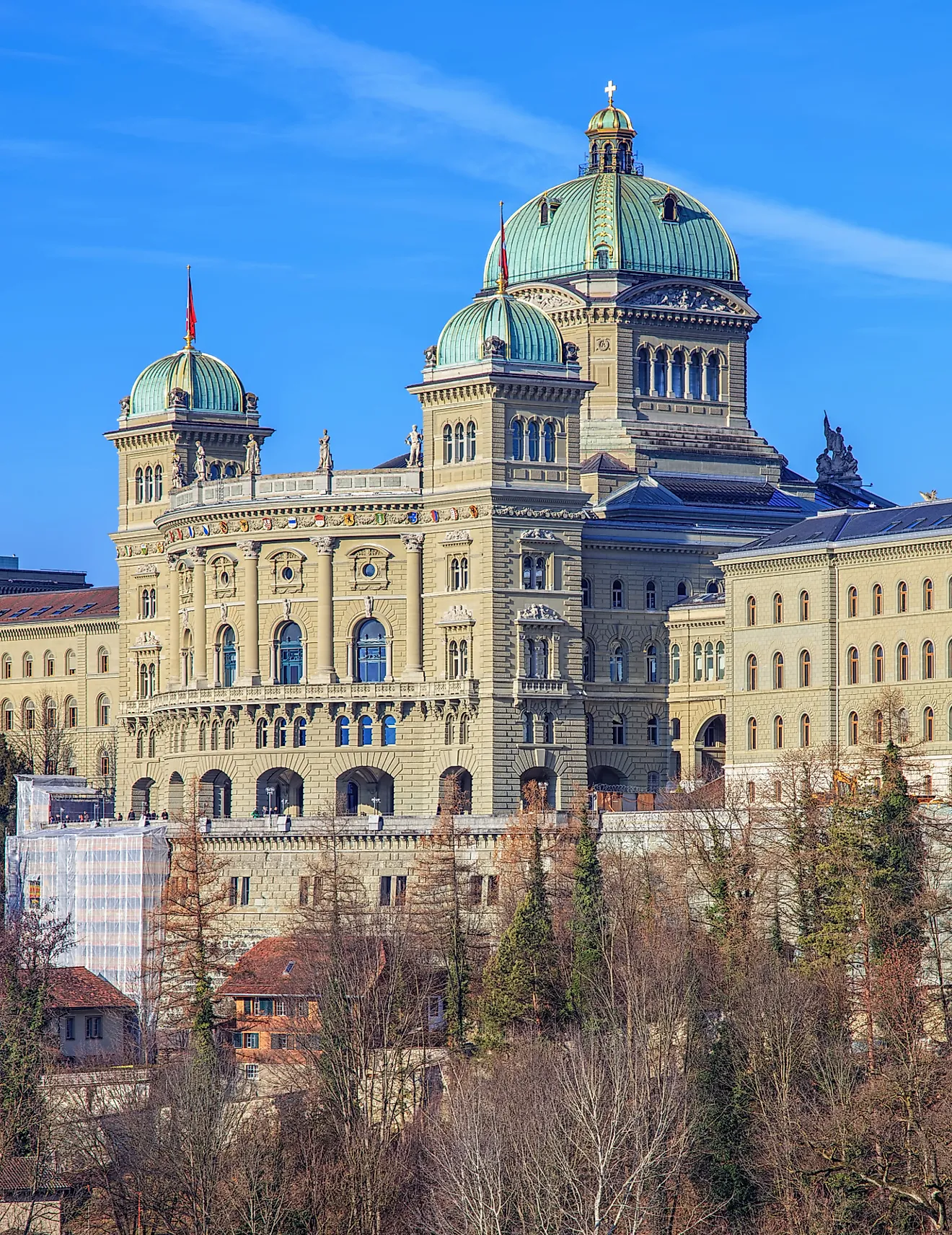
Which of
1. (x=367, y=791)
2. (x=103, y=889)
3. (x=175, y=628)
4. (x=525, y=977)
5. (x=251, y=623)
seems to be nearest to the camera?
(x=525, y=977)

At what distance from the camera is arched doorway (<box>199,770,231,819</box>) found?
7520 inches

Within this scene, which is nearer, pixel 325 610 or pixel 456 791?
pixel 456 791

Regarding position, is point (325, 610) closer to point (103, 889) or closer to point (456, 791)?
point (456, 791)

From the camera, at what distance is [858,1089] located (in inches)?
5138

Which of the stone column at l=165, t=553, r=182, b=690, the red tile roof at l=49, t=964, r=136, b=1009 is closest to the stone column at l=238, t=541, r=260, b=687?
the stone column at l=165, t=553, r=182, b=690

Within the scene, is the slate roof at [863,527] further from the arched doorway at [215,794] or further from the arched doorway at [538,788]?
the arched doorway at [215,794]

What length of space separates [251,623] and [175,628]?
9.27 meters

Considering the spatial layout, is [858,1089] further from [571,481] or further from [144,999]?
[571,481]

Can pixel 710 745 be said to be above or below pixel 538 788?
above

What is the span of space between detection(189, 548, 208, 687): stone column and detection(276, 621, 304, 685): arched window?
5052 mm

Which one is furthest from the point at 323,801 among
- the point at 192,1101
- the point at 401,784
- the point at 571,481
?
the point at 192,1101

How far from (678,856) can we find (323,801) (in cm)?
2984

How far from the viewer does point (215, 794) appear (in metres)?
192

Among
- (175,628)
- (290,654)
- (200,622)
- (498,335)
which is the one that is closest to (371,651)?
(290,654)
